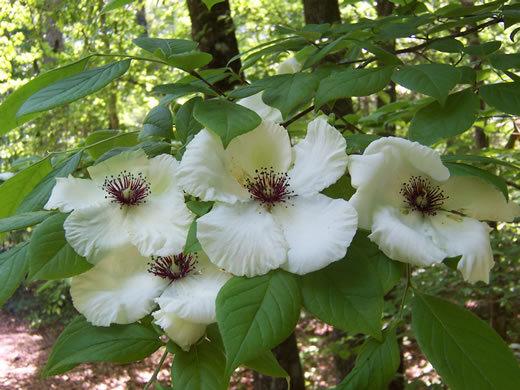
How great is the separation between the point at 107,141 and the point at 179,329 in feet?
1.82

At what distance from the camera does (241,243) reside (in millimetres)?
664

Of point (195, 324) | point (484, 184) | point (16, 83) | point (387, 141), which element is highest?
point (387, 141)

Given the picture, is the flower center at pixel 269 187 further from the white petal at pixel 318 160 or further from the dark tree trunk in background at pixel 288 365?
the dark tree trunk in background at pixel 288 365

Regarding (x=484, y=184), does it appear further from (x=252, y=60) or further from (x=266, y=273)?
(x=252, y=60)

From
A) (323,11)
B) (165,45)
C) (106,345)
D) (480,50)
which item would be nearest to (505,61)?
(480,50)

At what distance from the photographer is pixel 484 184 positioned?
2.55 ft

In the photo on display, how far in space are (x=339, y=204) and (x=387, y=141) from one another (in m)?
0.14

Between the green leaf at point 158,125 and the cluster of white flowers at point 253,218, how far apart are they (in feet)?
0.40

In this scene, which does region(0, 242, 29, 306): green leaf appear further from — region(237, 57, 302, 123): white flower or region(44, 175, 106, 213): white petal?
region(237, 57, 302, 123): white flower

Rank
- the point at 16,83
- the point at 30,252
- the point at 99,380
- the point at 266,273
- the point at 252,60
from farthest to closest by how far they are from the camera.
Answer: the point at 99,380 < the point at 16,83 < the point at 252,60 < the point at 30,252 < the point at 266,273

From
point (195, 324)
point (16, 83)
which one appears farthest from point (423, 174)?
point (16, 83)

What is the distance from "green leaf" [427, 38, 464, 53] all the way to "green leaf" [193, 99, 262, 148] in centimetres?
58

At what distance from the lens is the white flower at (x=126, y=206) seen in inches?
29.7

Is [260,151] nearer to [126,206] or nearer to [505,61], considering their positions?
[126,206]
